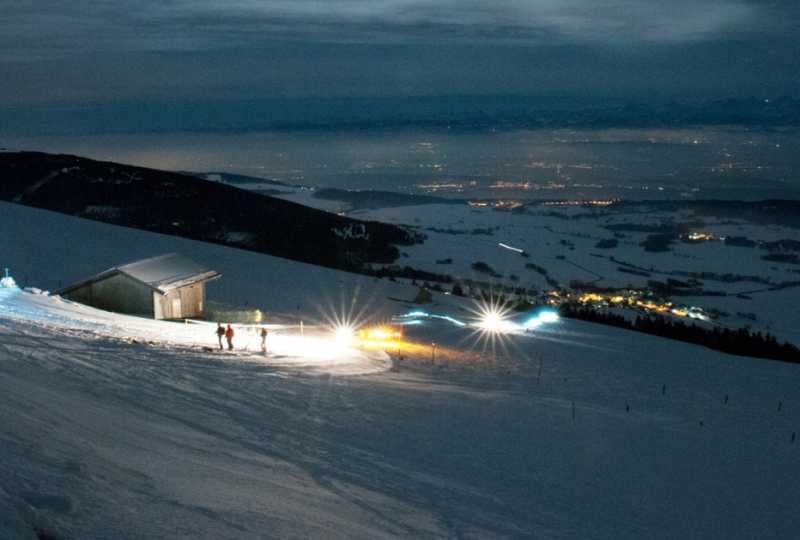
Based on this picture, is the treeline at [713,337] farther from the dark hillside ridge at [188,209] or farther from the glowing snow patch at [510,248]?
the glowing snow patch at [510,248]

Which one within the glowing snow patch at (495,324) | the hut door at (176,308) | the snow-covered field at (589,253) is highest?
the snow-covered field at (589,253)

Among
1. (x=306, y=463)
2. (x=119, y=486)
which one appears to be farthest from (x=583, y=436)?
(x=119, y=486)

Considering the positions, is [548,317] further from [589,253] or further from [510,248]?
[589,253]

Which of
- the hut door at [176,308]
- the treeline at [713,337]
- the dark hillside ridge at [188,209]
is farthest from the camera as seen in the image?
the dark hillside ridge at [188,209]

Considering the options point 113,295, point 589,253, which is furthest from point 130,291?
point 589,253

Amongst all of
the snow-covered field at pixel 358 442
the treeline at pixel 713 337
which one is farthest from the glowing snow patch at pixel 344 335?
the treeline at pixel 713 337

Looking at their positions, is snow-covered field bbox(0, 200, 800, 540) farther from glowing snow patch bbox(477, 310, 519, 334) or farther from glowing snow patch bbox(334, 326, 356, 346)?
glowing snow patch bbox(477, 310, 519, 334)

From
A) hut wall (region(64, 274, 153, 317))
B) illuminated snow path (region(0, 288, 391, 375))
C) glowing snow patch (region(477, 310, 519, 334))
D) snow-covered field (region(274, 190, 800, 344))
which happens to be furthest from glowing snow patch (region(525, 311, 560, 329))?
snow-covered field (region(274, 190, 800, 344))
